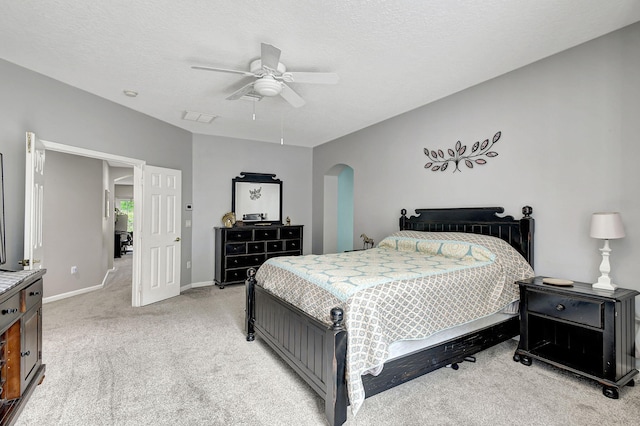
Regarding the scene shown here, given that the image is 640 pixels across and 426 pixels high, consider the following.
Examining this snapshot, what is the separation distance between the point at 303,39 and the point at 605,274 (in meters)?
3.09

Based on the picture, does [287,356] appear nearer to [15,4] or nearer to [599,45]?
[15,4]

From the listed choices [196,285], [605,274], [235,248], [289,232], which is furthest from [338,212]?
[605,274]

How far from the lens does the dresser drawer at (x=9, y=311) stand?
176 cm

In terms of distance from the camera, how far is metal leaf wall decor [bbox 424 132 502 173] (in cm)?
342

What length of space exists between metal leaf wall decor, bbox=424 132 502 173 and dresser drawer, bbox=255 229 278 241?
3.05 m

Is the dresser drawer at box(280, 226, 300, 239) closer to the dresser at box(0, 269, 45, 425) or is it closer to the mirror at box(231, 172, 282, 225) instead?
the mirror at box(231, 172, 282, 225)

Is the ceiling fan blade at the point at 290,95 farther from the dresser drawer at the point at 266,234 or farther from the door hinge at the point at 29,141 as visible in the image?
the dresser drawer at the point at 266,234

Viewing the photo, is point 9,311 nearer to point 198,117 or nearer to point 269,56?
point 269,56

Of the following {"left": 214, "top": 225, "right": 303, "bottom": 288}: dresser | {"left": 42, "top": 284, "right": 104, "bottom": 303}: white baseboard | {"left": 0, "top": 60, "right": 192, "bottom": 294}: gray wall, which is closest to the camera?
{"left": 0, "top": 60, "right": 192, "bottom": 294}: gray wall

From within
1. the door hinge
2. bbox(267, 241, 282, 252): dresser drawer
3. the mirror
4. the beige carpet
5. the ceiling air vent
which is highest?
the ceiling air vent

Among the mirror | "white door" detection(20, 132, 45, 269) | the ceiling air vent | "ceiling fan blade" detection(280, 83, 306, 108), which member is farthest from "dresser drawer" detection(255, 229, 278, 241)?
"white door" detection(20, 132, 45, 269)

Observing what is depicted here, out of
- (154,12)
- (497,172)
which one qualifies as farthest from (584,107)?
(154,12)

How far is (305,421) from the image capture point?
1.92 metres

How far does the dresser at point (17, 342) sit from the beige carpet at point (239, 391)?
0.42 ft
